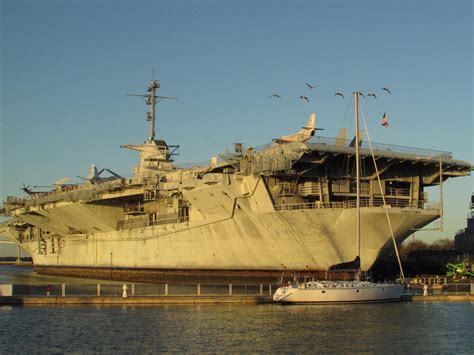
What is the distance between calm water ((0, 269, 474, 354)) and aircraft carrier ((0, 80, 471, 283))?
384 inches

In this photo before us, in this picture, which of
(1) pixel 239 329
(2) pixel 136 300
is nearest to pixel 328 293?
(1) pixel 239 329

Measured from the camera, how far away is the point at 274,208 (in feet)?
127

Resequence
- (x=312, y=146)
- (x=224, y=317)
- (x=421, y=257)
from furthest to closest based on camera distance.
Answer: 1. (x=421, y=257)
2. (x=312, y=146)
3. (x=224, y=317)

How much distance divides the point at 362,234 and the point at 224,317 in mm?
14929

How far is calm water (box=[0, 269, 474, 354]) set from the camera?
19328mm

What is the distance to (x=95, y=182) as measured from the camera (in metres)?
55.9

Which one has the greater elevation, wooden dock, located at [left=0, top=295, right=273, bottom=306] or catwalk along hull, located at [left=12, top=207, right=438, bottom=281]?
catwalk along hull, located at [left=12, top=207, right=438, bottom=281]

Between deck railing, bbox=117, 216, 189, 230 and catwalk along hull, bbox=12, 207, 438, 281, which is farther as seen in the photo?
deck railing, bbox=117, 216, 189, 230

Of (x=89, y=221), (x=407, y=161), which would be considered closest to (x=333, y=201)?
(x=407, y=161)

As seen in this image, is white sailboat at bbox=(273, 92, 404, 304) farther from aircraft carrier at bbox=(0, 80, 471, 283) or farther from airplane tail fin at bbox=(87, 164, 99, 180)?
airplane tail fin at bbox=(87, 164, 99, 180)

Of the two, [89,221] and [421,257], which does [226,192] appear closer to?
[89,221]

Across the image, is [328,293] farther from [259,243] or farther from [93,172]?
[93,172]

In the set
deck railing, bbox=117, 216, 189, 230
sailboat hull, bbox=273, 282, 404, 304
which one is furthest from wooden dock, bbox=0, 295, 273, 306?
deck railing, bbox=117, 216, 189, 230

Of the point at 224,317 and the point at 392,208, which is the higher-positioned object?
the point at 392,208
